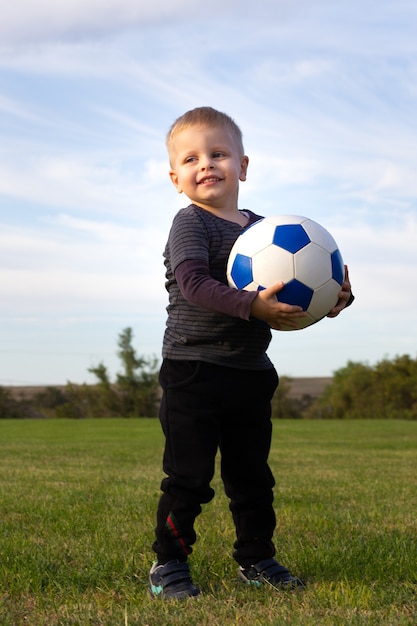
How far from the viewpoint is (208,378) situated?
3.23 meters

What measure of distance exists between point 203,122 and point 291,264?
81cm

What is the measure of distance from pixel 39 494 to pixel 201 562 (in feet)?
10.6

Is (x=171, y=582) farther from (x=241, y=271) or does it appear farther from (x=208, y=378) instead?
(x=241, y=271)

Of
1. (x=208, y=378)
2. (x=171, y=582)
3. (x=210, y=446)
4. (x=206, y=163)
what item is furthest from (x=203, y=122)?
(x=171, y=582)

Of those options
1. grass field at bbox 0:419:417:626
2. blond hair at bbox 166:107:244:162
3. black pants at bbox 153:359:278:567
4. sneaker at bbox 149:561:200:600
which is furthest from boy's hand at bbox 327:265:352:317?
sneaker at bbox 149:561:200:600

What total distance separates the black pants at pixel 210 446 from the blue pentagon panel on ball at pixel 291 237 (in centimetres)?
59

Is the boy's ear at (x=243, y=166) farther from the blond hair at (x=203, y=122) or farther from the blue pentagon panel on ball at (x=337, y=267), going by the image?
the blue pentagon panel on ball at (x=337, y=267)

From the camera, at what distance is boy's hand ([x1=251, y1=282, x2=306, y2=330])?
2.96 m

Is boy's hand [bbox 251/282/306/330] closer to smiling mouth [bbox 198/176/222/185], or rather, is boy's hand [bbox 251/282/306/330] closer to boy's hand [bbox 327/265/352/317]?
boy's hand [bbox 327/265/352/317]

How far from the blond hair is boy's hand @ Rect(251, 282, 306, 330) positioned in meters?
0.87

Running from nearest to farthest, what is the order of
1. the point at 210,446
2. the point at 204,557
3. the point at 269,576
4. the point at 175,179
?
the point at 210,446 < the point at 269,576 < the point at 175,179 < the point at 204,557

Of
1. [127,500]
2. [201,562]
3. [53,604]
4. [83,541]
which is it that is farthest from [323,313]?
[127,500]

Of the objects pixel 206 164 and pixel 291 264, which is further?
pixel 206 164

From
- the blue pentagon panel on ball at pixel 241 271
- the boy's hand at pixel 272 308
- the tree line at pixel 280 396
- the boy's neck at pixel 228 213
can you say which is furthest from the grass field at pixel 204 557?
the tree line at pixel 280 396
